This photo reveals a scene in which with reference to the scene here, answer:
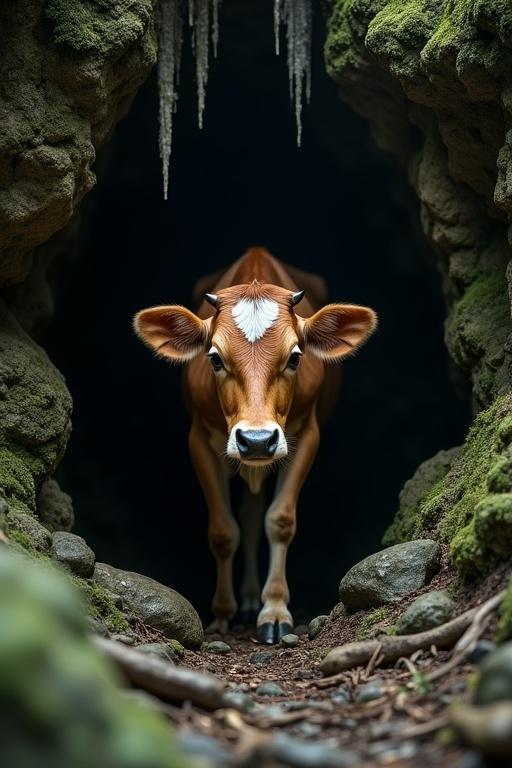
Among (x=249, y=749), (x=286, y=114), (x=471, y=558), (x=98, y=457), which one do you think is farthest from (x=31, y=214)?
(x=286, y=114)

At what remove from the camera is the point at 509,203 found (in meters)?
6.50

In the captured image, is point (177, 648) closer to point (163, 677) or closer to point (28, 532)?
point (28, 532)

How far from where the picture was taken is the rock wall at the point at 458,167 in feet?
20.7

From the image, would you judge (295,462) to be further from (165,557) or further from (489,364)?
(165,557)

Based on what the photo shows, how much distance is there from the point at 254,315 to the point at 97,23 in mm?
2551

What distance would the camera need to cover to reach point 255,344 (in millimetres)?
7863

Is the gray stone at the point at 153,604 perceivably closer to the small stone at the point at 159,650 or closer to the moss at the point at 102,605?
the moss at the point at 102,605

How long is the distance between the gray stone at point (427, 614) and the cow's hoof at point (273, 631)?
276 centimetres

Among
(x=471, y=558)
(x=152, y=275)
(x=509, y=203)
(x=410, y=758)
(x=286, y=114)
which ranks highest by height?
(x=286, y=114)

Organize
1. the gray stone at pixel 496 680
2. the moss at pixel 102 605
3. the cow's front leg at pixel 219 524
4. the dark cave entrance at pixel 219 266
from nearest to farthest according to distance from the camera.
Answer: the gray stone at pixel 496 680
the moss at pixel 102 605
the cow's front leg at pixel 219 524
the dark cave entrance at pixel 219 266

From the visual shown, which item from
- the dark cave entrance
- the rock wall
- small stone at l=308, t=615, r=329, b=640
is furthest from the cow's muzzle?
the dark cave entrance

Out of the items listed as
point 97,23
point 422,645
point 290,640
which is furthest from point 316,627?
point 97,23

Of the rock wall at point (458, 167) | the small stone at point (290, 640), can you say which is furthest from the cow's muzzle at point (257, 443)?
the small stone at point (290, 640)

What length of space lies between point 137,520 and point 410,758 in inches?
→ 360
